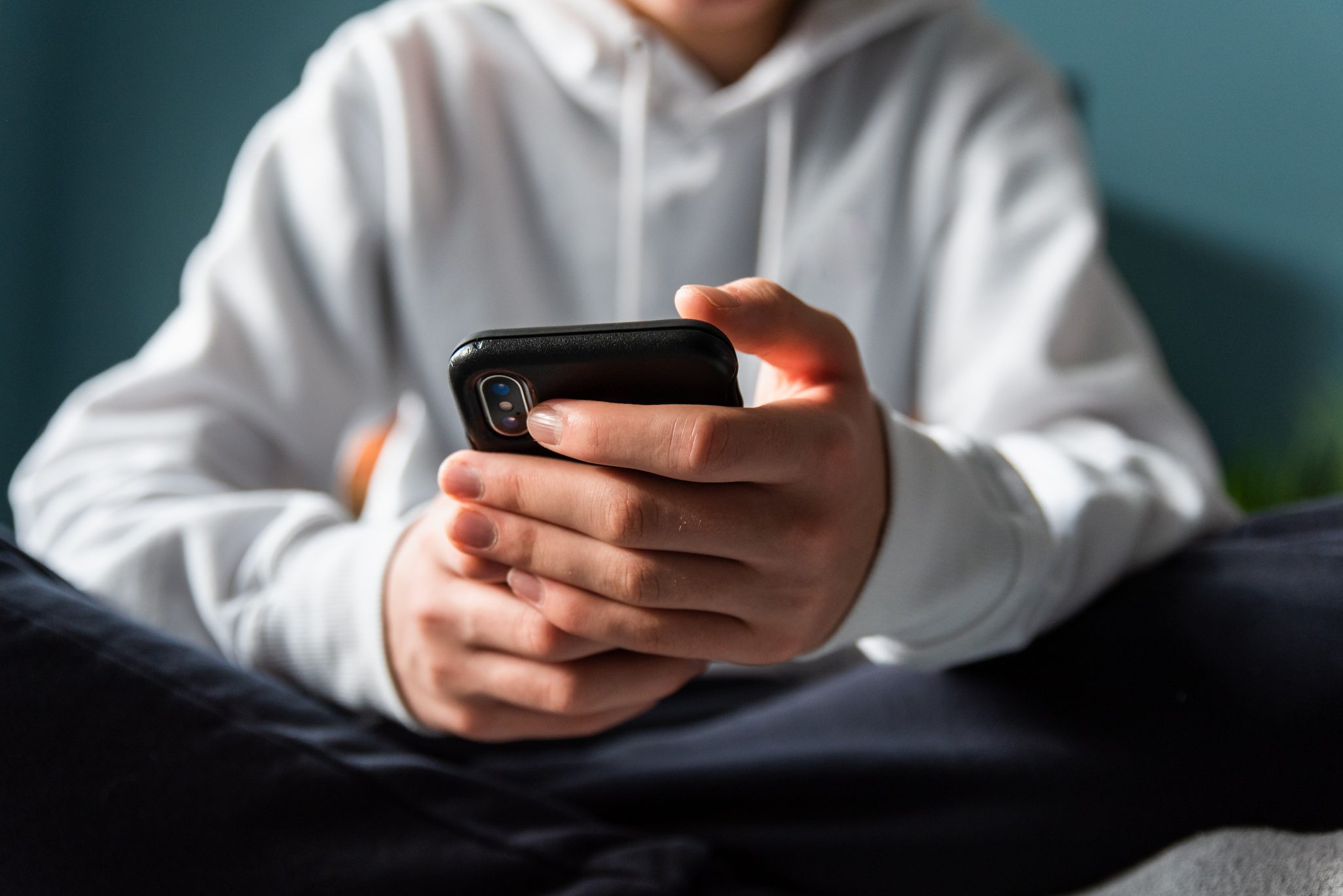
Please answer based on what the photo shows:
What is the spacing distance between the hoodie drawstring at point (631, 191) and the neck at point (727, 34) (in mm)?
34

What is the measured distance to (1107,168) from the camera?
151cm

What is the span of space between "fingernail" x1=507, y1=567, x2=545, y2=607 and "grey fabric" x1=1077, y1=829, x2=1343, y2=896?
0.87 ft

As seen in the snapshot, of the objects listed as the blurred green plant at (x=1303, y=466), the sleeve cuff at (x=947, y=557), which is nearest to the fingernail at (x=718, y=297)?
the sleeve cuff at (x=947, y=557)

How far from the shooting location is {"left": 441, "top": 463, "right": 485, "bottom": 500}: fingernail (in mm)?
345

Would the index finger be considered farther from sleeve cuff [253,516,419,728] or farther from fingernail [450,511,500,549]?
sleeve cuff [253,516,419,728]

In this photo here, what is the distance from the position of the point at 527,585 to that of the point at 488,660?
0.06 m

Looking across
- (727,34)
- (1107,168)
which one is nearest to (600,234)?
(727,34)

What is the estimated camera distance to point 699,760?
0.45 meters

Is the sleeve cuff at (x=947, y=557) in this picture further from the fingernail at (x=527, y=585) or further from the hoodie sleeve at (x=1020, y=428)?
the fingernail at (x=527, y=585)

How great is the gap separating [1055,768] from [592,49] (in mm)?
510

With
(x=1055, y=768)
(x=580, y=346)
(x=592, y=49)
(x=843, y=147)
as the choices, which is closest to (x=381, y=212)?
(x=592, y=49)

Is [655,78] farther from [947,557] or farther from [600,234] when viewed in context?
[947,557]

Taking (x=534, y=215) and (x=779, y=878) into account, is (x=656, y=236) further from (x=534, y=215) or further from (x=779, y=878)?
(x=779, y=878)

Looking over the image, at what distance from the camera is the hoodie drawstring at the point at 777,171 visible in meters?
0.66
